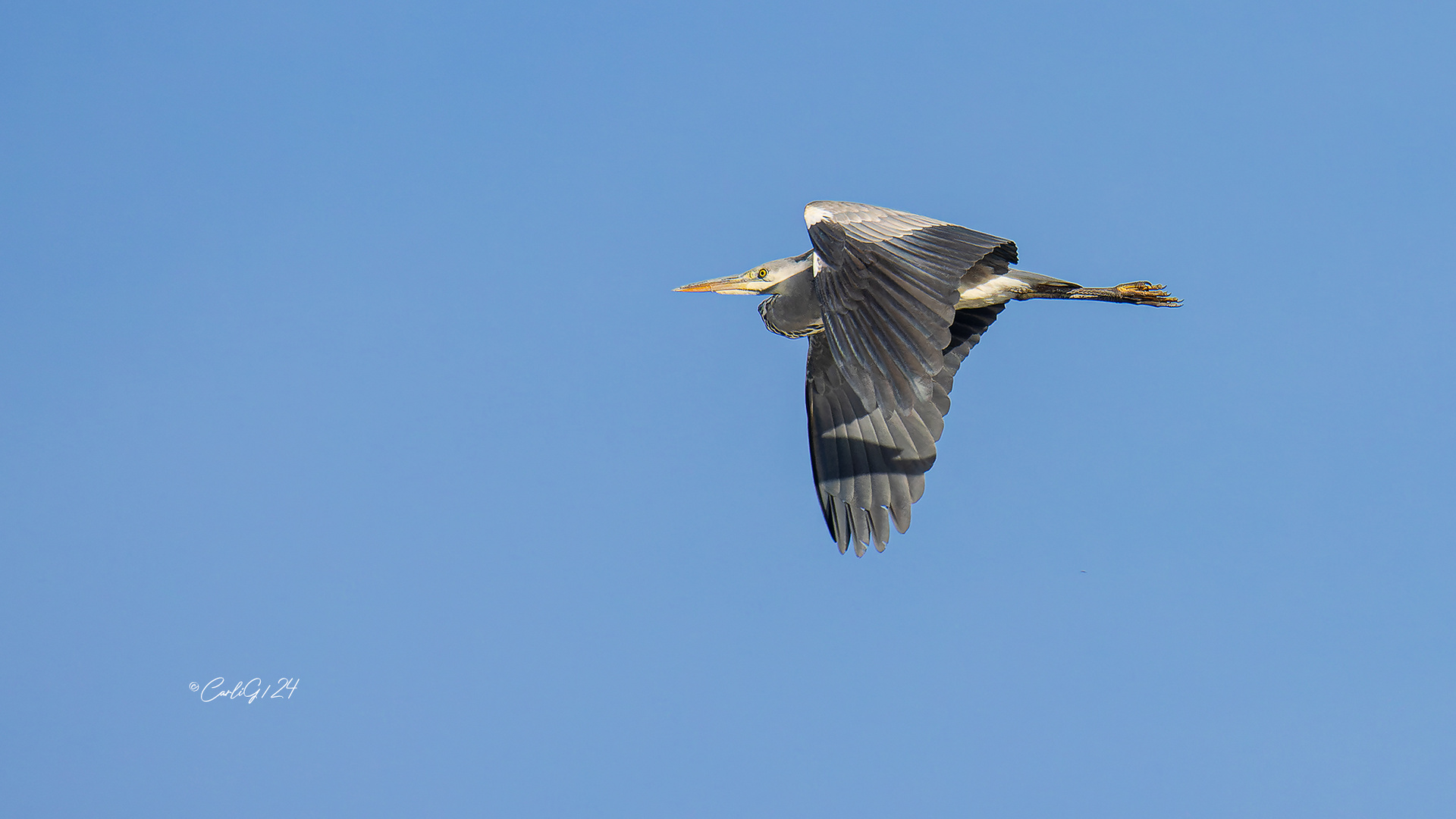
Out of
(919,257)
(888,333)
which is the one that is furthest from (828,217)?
(888,333)

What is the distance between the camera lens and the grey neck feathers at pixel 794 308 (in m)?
10.9

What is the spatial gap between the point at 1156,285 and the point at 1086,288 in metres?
0.62

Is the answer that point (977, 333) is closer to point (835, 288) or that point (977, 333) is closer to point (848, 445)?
point (848, 445)

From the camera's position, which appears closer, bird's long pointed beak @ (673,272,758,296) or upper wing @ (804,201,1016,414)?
upper wing @ (804,201,1016,414)

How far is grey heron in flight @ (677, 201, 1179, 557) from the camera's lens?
796 centimetres

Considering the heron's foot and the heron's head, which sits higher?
the heron's head

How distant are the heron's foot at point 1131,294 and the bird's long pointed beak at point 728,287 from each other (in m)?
2.70

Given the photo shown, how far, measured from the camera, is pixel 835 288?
329 inches

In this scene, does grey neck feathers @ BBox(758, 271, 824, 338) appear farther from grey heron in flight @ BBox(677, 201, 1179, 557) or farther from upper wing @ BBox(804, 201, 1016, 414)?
upper wing @ BBox(804, 201, 1016, 414)

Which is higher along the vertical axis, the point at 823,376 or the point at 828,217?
the point at 828,217

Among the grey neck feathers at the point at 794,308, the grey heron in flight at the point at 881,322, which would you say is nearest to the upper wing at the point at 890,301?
the grey heron in flight at the point at 881,322

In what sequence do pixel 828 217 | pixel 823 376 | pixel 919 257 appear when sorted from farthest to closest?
pixel 823 376 < pixel 828 217 < pixel 919 257

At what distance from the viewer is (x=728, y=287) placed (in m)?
11.6

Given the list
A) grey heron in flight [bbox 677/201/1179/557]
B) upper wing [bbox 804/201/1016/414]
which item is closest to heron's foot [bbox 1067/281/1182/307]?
grey heron in flight [bbox 677/201/1179/557]
